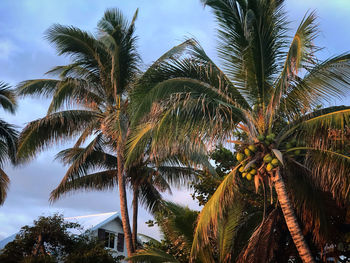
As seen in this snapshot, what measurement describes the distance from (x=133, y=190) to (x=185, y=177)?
7.86 ft

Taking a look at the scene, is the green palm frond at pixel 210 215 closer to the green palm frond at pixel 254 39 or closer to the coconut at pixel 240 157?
the coconut at pixel 240 157

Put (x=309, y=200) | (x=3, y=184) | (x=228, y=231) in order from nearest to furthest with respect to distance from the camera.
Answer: (x=309, y=200), (x=228, y=231), (x=3, y=184)

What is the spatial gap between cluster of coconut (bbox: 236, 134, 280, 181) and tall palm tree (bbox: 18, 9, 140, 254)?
6858mm

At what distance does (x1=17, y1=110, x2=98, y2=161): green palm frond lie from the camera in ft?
51.7

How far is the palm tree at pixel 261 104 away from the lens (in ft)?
28.8

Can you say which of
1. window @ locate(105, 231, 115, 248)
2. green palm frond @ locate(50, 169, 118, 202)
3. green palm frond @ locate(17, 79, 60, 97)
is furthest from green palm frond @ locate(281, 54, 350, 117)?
window @ locate(105, 231, 115, 248)

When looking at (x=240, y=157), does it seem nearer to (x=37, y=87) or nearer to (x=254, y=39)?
(x=254, y=39)

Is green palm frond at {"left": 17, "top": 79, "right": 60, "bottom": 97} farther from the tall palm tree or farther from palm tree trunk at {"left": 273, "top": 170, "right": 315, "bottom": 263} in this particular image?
palm tree trunk at {"left": 273, "top": 170, "right": 315, "bottom": 263}

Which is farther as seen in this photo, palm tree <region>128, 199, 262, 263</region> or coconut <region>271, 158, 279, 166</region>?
palm tree <region>128, 199, 262, 263</region>

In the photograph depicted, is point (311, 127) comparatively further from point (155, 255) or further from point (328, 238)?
point (155, 255)

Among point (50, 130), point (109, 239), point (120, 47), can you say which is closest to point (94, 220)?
point (109, 239)

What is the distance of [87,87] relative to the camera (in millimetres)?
16188

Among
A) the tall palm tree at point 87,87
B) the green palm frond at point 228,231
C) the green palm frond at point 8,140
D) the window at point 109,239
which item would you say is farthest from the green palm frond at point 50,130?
the window at point 109,239

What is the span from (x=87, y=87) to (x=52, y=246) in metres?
7.31
